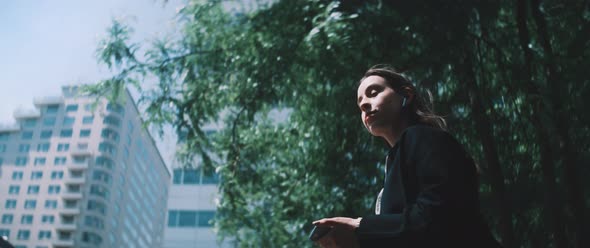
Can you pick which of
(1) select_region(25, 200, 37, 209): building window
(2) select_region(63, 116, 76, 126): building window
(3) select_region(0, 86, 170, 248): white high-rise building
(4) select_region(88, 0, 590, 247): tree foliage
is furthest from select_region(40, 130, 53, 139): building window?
(4) select_region(88, 0, 590, 247): tree foliage

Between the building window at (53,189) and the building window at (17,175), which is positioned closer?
the building window at (53,189)

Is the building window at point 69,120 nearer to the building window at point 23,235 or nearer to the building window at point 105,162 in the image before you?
the building window at point 105,162

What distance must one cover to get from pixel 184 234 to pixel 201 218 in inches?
67.2

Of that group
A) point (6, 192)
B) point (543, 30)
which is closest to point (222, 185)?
point (543, 30)

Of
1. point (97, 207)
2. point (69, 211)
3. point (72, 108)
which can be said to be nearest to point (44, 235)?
point (69, 211)

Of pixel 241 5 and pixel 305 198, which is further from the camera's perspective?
pixel 305 198

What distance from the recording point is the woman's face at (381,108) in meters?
1.78

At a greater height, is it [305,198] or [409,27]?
[409,27]

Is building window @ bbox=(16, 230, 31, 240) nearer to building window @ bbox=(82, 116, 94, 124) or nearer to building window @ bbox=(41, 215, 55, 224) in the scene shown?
building window @ bbox=(41, 215, 55, 224)

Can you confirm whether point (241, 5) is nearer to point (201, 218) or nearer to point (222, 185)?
point (222, 185)

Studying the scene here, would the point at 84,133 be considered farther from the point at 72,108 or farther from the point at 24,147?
the point at 24,147

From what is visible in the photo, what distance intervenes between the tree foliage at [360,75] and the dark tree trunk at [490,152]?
1 cm

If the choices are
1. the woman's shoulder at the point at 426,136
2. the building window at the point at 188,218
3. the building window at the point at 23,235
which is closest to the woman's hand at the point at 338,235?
the woman's shoulder at the point at 426,136

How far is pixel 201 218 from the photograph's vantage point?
145 ft
